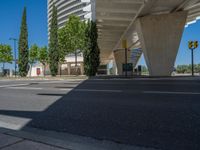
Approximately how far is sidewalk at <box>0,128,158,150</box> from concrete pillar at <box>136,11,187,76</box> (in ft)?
60.6

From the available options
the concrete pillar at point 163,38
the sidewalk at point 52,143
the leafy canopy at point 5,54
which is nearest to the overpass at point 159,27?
the concrete pillar at point 163,38

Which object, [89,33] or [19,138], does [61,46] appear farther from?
[19,138]

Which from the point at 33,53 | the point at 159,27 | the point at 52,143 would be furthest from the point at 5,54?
the point at 52,143

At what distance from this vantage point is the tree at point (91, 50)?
24.4 m

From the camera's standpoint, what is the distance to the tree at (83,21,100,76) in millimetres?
24406

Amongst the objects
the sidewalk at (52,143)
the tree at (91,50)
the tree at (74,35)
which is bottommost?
the sidewalk at (52,143)

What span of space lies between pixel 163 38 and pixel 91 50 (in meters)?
8.66

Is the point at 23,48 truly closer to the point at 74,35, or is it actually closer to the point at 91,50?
the point at 74,35

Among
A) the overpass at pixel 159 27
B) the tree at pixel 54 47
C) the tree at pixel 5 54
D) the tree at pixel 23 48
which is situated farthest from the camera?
the tree at pixel 5 54

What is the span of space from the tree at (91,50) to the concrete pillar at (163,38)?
6370 millimetres

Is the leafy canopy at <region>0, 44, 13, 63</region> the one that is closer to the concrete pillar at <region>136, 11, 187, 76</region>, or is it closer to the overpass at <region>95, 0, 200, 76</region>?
the overpass at <region>95, 0, 200, 76</region>

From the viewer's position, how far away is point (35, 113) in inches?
221

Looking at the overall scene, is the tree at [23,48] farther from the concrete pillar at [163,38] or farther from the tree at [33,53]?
the concrete pillar at [163,38]

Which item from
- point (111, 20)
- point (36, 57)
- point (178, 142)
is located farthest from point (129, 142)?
point (36, 57)
